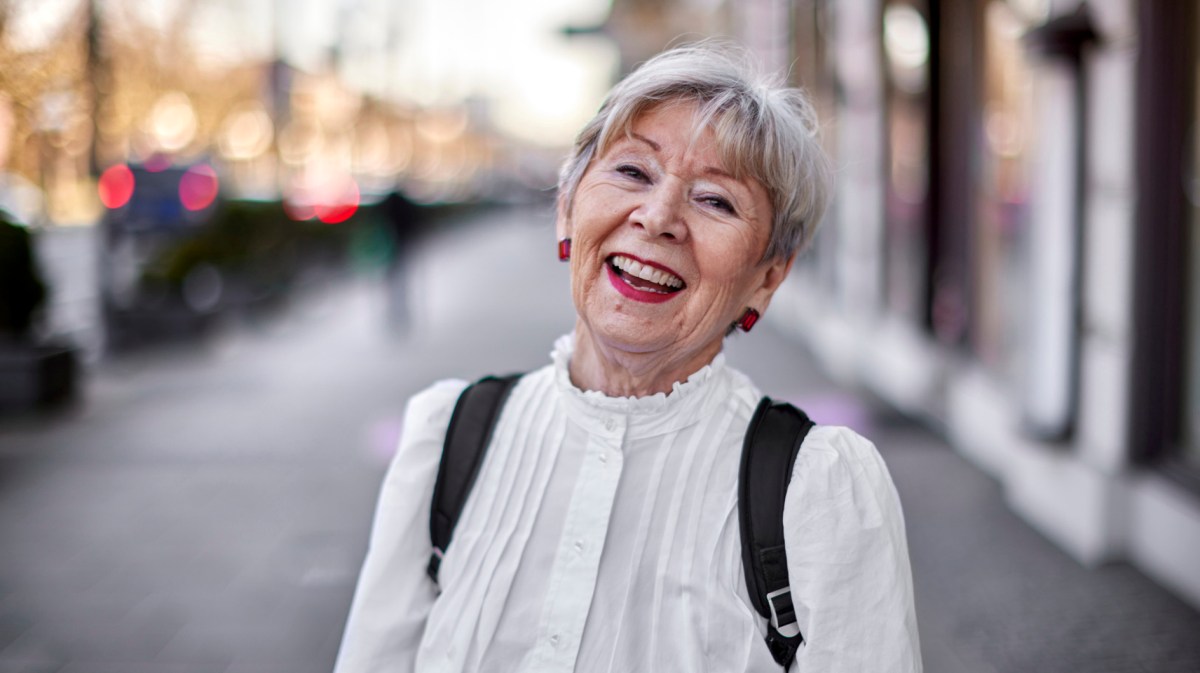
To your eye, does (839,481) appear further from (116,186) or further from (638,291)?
(116,186)

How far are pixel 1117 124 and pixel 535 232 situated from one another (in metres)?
39.0

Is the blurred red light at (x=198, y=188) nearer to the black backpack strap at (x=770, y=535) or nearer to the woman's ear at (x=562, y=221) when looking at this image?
the woman's ear at (x=562, y=221)

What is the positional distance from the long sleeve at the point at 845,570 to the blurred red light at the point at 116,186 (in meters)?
10.7

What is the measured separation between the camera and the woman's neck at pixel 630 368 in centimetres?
180

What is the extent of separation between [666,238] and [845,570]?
552mm

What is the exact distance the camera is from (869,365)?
9688mm

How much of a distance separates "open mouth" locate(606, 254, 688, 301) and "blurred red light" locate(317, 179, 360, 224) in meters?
19.0

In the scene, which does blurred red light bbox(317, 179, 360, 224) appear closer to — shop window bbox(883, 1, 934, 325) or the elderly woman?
shop window bbox(883, 1, 934, 325)

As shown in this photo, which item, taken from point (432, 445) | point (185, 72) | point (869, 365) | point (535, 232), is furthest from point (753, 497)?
point (535, 232)

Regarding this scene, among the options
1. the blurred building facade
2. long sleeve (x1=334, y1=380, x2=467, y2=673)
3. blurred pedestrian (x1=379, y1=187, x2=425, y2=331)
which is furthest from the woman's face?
blurred pedestrian (x1=379, y1=187, x2=425, y2=331)

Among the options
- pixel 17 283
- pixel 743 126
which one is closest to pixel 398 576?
pixel 743 126

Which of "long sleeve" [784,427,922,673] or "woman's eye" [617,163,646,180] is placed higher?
"woman's eye" [617,163,646,180]

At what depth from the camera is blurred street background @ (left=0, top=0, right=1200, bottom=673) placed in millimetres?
4602

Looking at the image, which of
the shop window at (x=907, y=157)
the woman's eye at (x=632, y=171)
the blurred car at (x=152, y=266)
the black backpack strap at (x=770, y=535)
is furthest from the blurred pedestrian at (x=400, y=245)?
the black backpack strap at (x=770, y=535)
